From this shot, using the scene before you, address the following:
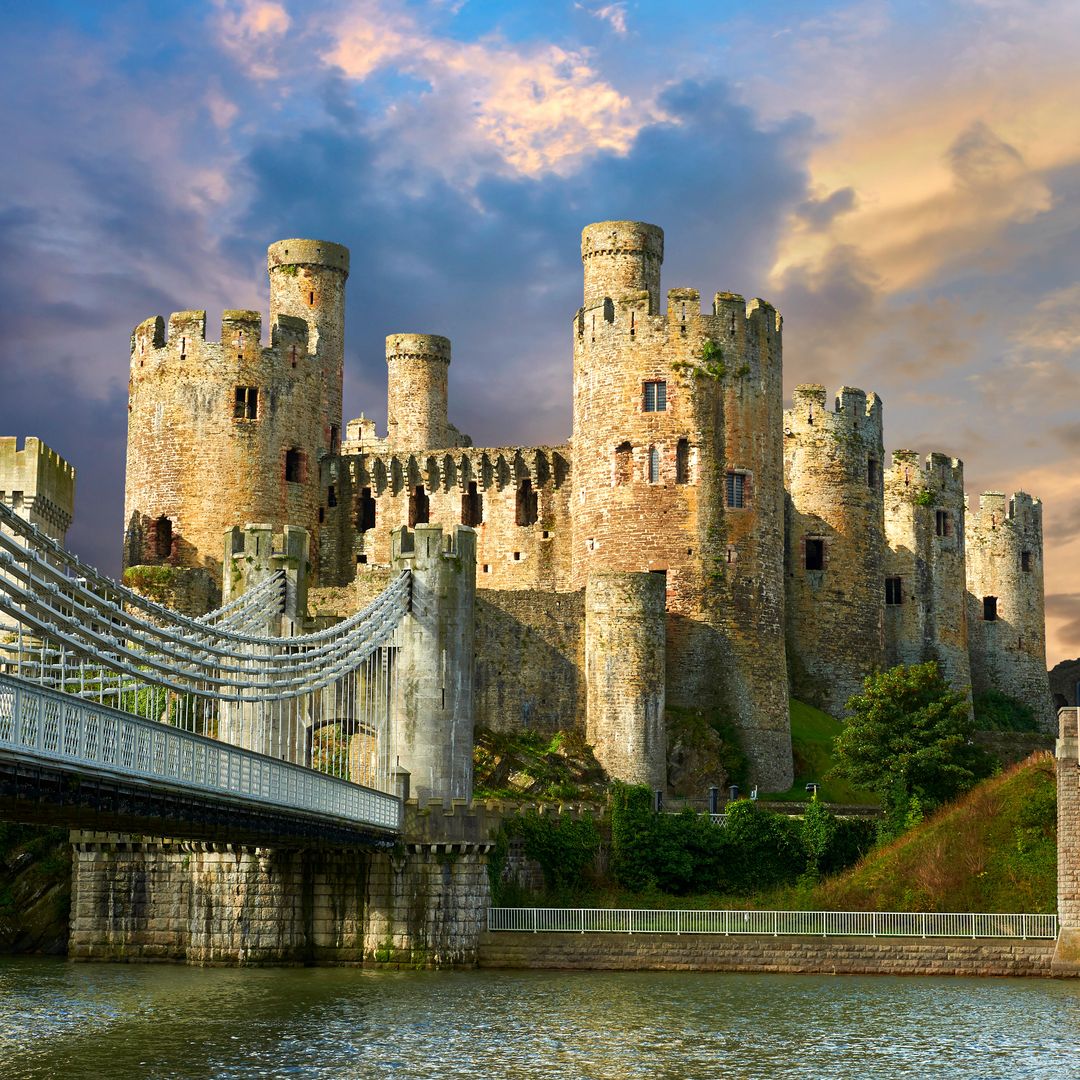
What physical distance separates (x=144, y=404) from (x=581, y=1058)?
39211 mm

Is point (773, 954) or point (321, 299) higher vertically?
point (321, 299)

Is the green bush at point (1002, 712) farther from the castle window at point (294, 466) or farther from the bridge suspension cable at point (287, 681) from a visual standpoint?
the bridge suspension cable at point (287, 681)

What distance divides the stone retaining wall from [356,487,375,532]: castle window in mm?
27354

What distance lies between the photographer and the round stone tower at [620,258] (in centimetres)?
7019

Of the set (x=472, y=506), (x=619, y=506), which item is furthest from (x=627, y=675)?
(x=472, y=506)

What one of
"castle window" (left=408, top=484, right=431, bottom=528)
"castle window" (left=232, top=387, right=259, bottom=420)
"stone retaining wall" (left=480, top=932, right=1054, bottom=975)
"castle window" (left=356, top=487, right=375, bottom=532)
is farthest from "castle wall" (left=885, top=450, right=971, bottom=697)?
"stone retaining wall" (left=480, top=932, right=1054, bottom=975)

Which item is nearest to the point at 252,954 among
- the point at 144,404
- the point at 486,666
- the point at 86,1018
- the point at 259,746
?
the point at 259,746

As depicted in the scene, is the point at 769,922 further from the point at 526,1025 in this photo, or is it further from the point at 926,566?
the point at 926,566

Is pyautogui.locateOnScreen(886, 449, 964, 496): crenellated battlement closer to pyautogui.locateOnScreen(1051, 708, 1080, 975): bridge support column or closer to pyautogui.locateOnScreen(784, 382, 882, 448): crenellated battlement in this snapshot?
pyautogui.locateOnScreen(784, 382, 882, 448): crenellated battlement

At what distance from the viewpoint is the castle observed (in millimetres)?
59812

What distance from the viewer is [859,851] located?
5359 centimetres

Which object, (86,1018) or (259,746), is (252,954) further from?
(86,1018)

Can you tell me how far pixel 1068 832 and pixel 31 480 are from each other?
24.9m

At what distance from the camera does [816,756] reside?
212ft
